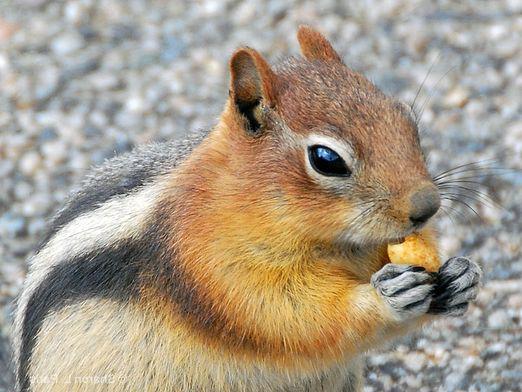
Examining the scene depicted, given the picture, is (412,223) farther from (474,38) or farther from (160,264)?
(474,38)

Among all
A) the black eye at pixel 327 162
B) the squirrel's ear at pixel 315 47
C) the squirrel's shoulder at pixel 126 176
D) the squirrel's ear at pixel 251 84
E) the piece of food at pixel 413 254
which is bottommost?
the squirrel's shoulder at pixel 126 176

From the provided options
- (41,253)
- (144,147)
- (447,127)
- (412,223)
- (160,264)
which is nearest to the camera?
(412,223)

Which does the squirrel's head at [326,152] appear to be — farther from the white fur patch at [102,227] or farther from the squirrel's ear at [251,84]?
the white fur patch at [102,227]

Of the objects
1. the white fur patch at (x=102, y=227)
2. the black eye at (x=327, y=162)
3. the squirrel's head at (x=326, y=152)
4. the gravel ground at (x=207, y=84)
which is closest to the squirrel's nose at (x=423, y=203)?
the squirrel's head at (x=326, y=152)

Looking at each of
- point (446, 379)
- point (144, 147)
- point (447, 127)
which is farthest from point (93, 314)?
point (447, 127)

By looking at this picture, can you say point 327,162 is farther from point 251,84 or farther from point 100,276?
point 100,276

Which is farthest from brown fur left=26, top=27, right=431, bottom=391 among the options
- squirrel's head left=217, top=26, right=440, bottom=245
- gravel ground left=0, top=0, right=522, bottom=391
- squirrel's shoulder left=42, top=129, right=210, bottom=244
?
gravel ground left=0, top=0, right=522, bottom=391

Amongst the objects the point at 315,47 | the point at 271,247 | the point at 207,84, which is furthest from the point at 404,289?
the point at 207,84

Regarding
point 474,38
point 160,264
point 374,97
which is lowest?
point 160,264
